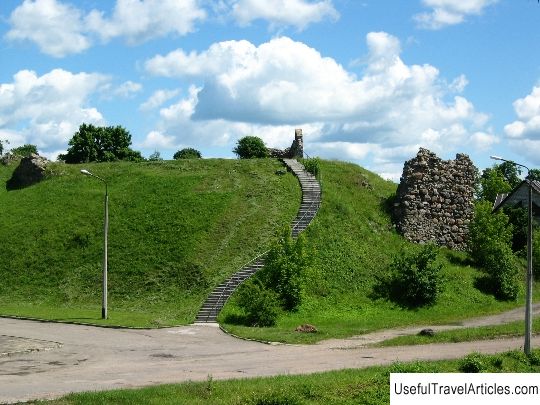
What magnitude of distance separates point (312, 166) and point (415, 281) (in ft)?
58.3

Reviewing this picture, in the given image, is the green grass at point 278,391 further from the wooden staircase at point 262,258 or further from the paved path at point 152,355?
the wooden staircase at point 262,258

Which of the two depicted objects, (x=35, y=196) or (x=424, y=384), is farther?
(x=35, y=196)

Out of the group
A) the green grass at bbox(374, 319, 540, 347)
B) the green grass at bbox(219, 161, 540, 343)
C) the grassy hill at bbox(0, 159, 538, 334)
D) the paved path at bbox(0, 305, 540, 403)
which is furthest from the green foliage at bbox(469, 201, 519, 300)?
the paved path at bbox(0, 305, 540, 403)

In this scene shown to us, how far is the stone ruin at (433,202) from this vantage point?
4850 cm

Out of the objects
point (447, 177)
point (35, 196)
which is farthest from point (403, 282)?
point (35, 196)

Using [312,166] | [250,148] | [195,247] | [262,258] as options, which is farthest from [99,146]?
[262,258]

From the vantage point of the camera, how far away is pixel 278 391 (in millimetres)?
17156

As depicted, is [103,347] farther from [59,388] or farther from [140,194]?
[140,194]

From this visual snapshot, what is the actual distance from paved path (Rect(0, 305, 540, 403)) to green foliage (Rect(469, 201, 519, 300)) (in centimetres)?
1127

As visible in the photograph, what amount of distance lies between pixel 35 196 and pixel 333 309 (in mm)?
30921

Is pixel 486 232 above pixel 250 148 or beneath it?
beneath

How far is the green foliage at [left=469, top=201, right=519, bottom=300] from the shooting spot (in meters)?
43.2

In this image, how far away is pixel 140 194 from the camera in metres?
51.9

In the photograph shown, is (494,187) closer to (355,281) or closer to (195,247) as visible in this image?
(355,281)
